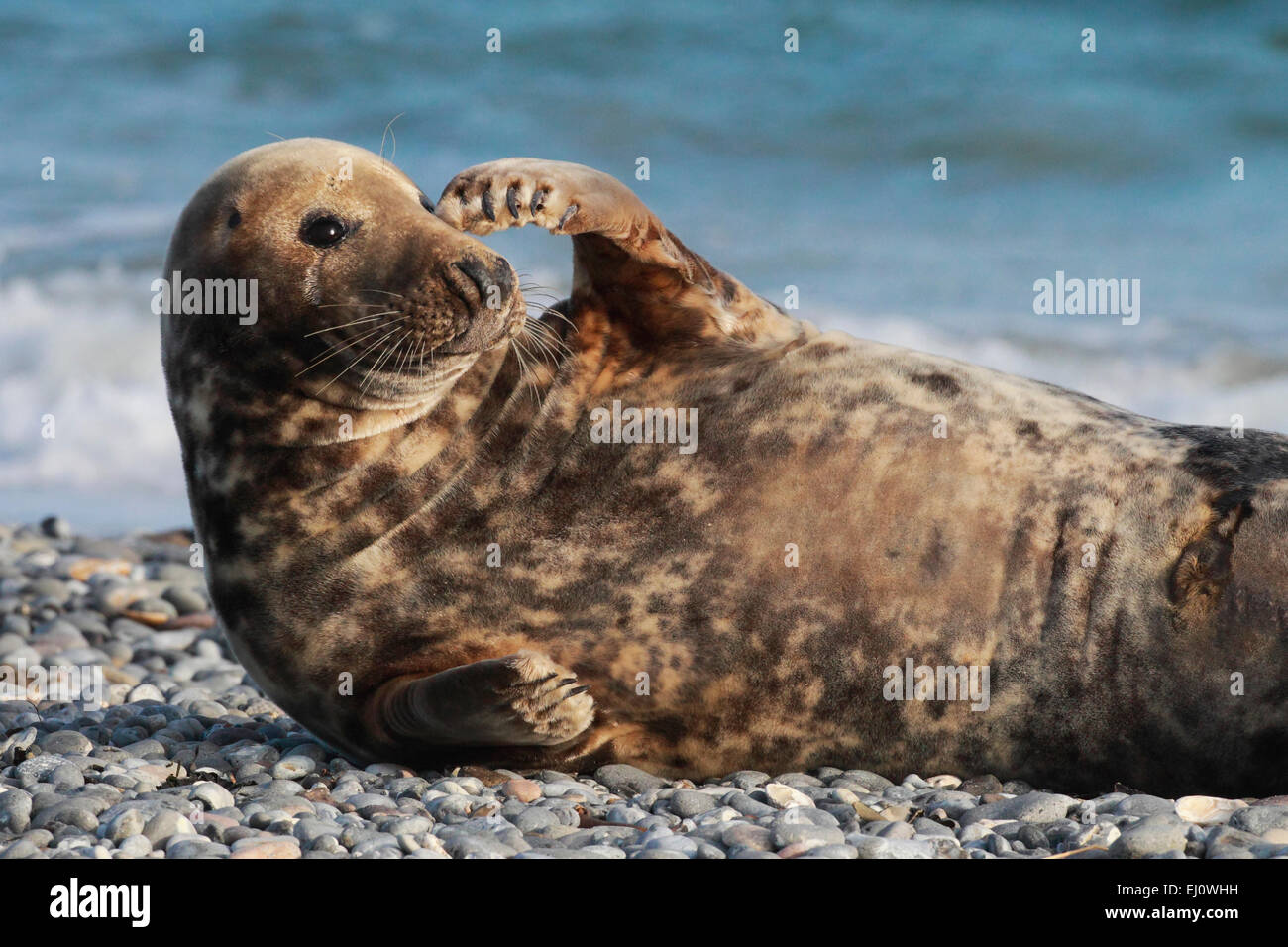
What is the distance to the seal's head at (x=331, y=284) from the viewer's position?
472 centimetres

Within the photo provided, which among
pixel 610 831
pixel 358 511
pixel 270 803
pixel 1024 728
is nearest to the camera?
pixel 610 831

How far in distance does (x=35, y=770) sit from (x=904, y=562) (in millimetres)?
3104

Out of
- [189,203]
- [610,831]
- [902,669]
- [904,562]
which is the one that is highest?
[189,203]

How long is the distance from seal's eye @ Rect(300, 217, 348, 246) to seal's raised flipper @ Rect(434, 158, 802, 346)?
0.34 metres

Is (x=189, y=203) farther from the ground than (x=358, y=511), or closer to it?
farther from the ground

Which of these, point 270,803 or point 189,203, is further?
point 189,203

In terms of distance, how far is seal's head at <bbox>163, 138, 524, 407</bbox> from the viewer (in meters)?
4.72

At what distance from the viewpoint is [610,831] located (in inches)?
160

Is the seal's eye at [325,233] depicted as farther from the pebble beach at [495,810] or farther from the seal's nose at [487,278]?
the pebble beach at [495,810]

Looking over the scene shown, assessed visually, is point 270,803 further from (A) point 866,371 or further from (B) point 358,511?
(A) point 866,371

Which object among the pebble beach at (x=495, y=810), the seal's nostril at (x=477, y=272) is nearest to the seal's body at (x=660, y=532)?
the seal's nostril at (x=477, y=272)

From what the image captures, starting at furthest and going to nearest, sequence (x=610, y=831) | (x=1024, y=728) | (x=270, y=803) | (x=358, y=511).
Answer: (x=358, y=511) → (x=1024, y=728) → (x=270, y=803) → (x=610, y=831)

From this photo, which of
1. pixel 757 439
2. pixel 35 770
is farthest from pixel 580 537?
pixel 35 770

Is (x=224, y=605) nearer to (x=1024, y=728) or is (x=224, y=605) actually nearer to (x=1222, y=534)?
(x=1024, y=728)
